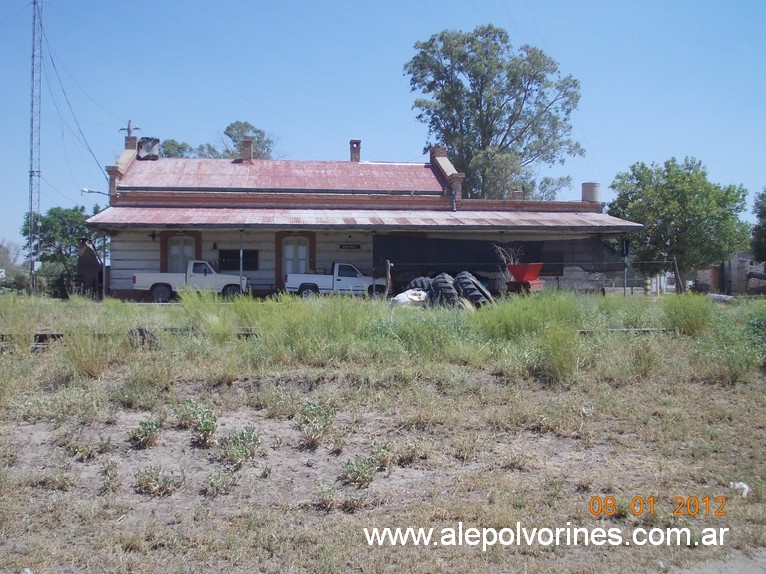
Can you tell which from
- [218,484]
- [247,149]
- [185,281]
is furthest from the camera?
[247,149]

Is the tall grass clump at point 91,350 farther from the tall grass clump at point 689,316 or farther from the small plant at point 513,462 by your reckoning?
the tall grass clump at point 689,316

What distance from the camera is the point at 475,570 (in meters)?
3.94

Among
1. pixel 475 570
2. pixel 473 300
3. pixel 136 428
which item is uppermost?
pixel 473 300

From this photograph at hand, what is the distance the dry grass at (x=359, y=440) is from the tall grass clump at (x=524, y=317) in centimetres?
5

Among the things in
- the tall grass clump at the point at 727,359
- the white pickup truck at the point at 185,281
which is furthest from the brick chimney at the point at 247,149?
the tall grass clump at the point at 727,359

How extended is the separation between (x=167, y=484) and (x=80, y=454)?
1.06m

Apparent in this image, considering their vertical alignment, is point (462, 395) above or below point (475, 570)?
above

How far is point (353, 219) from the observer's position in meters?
24.8

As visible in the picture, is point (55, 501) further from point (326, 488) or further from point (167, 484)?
point (326, 488)

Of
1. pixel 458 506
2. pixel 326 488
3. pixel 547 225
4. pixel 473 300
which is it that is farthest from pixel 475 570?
pixel 547 225

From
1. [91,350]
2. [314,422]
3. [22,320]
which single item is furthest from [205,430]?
[22,320]

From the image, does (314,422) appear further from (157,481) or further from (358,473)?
(157,481)

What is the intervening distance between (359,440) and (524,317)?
440 centimetres

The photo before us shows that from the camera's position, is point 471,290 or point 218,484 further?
point 471,290
